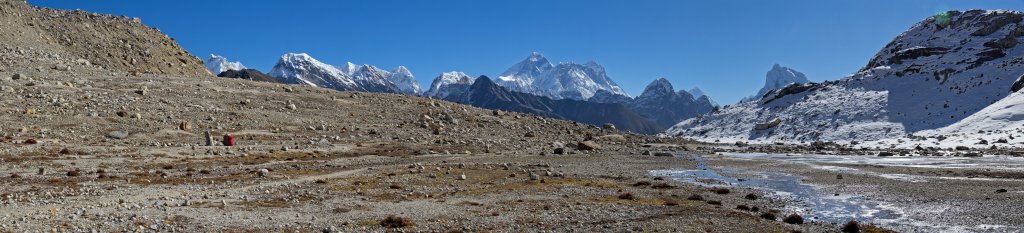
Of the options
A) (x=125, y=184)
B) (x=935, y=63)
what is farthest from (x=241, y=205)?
(x=935, y=63)

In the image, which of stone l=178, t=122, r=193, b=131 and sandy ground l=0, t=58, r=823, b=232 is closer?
sandy ground l=0, t=58, r=823, b=232

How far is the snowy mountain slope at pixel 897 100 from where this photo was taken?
14175cm

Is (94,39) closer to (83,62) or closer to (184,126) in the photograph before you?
(83,62)

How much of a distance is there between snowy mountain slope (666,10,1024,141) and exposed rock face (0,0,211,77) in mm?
137804

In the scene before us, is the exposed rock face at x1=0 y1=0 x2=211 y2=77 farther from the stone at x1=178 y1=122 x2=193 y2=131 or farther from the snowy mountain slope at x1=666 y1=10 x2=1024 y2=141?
the snowy mountain slope at x1=666 y1=10 x2=1024 y2=141

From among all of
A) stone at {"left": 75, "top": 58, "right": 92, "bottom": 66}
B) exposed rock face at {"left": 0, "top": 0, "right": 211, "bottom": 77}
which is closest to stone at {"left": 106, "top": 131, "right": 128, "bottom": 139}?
exposed rock face at {"left": 0, "top": 0, "right": 211, "bottom": 77}

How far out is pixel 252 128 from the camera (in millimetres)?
69312

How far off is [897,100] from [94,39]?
180002 millimetres

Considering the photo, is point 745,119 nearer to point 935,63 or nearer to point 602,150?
point 935,63

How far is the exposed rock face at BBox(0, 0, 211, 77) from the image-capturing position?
100562 millimetres

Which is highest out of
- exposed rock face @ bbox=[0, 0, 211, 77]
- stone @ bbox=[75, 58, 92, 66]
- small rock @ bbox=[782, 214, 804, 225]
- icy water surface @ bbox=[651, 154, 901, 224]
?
exposed rock face @ bbox=[0, 0, 211, 77]

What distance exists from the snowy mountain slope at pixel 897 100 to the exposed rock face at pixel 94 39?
137804mm

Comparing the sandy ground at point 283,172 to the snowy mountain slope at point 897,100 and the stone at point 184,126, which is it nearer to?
the stone at point 184,126

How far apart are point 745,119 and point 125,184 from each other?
18379cm
